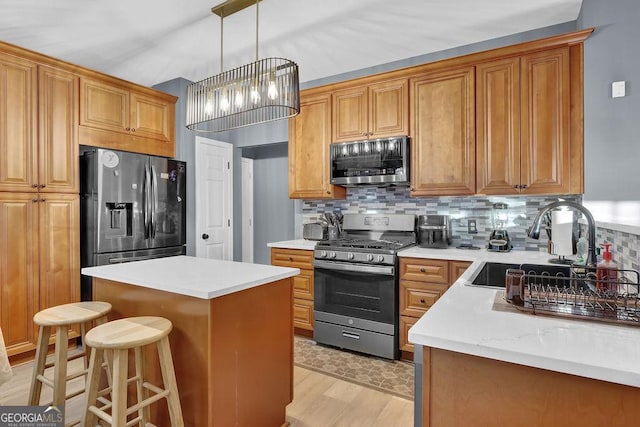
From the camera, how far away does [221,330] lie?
160 centimetres

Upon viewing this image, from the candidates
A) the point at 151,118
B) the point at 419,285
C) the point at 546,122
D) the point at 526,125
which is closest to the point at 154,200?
the point at 151,118

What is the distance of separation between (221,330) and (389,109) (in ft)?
8.00

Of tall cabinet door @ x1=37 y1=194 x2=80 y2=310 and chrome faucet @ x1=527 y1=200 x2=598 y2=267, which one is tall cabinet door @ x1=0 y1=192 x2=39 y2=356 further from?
chrome faucet @ x1=527 y1=200 x2=598 y2=267

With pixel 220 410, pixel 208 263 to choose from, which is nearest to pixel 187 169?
pixel 208 263

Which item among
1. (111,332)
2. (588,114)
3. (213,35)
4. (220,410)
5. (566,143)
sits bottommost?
(220,410)

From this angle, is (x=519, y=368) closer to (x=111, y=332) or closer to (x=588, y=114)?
(x=111, y=332)

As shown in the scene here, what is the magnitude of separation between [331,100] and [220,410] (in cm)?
283

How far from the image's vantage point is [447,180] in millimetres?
2959

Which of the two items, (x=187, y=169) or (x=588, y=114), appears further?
(x=187, y=169)

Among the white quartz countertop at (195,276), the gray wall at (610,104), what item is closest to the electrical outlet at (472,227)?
the gray wall at (610,104)

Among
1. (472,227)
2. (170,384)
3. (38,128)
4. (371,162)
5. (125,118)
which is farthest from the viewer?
(125,118)

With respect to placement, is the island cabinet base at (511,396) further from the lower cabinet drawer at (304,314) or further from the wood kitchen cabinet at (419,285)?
the lower cabinet drawer at (304,314)

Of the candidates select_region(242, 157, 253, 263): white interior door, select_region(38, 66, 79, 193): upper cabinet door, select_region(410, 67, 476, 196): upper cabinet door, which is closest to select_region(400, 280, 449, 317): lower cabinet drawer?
select_region(410, 67, 476, 196): upper cabinet door

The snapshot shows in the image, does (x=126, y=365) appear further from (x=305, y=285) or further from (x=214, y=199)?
(x=214, y=199)
